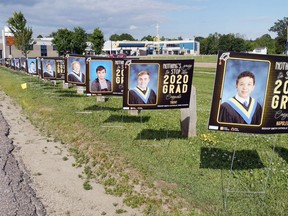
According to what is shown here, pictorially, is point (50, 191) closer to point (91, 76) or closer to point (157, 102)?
point (157, 102)

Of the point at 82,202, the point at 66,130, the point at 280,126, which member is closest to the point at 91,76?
the point at 66,130

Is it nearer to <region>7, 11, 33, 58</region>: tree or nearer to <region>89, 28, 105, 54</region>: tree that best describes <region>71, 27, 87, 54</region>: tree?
<region>89, 28, 105, 54</region>: tree

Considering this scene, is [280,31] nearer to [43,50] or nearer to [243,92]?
[43,50]

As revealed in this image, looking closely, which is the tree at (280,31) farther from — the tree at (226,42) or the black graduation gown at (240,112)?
the black graduation gown at (240,112)

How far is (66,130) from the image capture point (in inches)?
401

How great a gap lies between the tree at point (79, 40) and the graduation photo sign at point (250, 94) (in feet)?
264

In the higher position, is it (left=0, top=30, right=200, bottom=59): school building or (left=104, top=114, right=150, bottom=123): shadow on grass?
(left=104, top=114, right=150, bottom=123): shadow on grass

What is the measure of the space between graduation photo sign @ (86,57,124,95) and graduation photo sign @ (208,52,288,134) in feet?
20.1

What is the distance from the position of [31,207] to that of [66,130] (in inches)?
191

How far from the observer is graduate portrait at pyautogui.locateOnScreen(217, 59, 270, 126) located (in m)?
5.28

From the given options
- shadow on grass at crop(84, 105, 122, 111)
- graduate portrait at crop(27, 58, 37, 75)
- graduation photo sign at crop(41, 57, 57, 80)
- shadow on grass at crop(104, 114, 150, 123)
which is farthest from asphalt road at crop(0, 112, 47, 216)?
graduate portrait at crop(27, 58, 37, 75)

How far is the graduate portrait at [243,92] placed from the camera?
528 cm

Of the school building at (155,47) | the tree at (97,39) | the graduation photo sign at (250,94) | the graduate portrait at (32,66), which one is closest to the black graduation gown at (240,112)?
the graduation photo sign at (250,94)

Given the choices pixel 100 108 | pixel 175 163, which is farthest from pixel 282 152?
pixel 100 108
